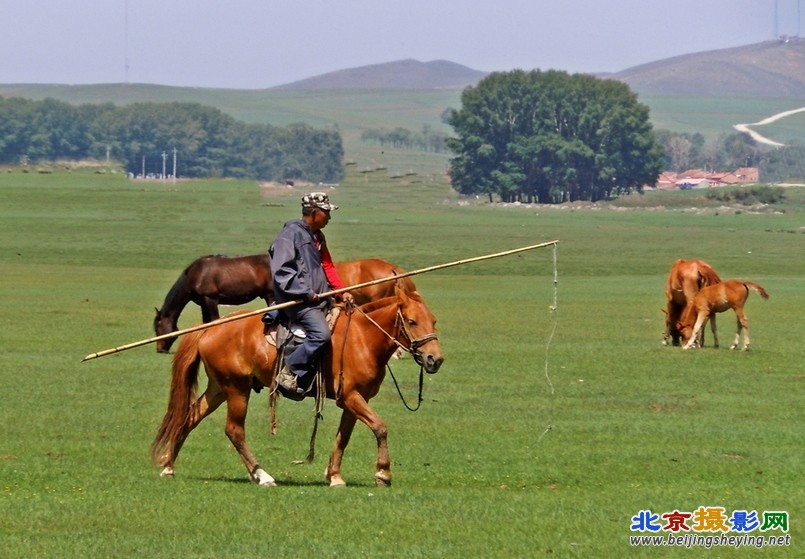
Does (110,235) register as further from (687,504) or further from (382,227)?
(687,504)

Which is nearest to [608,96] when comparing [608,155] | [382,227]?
[608,155]

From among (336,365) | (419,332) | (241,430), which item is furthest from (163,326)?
(419,332)

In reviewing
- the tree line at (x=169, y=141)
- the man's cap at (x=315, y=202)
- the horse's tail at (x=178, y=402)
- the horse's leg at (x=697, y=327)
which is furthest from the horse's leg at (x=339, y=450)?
the tree line at (x=169, y=141)

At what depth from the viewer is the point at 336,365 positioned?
42.4 ft

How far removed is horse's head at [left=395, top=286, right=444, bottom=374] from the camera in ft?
41.7

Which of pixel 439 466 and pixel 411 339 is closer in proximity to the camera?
pixel 411 339

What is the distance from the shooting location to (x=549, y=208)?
396 feet

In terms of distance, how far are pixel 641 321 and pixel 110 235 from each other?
41.5 m

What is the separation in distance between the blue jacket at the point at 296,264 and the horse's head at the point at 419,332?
70 centimetres

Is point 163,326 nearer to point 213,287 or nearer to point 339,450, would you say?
point 213,287

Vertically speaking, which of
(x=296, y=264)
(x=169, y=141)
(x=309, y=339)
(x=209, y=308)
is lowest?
(x=209, y=308)

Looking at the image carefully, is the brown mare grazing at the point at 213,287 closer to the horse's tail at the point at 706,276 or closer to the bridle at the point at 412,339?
the horse's tail at the point at 706,276

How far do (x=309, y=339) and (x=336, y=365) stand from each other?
344 mm

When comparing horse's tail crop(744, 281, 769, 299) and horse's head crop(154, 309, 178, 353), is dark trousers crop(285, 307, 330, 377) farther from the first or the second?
horse's tail crop(744, 281, 769, 299)
